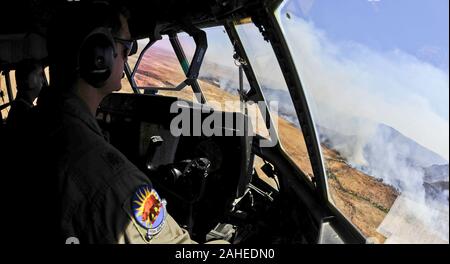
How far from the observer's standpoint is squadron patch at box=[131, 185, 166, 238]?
913mm

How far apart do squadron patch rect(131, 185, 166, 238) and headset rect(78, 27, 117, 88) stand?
45 cm

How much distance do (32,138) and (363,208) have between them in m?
1.57

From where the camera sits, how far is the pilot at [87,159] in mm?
892

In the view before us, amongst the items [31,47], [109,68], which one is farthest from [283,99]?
[31,47]

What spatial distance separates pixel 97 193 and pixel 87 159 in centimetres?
10

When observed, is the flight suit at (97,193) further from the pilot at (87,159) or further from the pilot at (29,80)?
the pilot at (29,80)

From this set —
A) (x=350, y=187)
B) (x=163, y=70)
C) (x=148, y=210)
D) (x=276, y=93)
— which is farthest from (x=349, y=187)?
(x=163, y=70)

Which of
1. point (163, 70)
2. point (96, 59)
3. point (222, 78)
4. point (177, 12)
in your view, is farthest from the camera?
point (163, 70)

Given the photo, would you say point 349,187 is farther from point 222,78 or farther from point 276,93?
point 222,78

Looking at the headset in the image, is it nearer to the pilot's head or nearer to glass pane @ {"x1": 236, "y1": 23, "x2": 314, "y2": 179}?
glass pane @ {"x1": 236, "y1": 23, "x2": 314, "y2": 179}

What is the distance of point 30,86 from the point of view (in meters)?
2.72

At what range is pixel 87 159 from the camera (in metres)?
0.93

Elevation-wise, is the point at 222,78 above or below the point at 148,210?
Result: above
